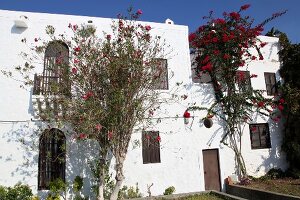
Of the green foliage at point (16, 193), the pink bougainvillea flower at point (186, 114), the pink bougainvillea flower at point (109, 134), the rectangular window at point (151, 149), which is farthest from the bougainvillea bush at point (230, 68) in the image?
the green foliage at point (16, 193)

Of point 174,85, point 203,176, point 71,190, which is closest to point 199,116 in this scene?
point 174,85

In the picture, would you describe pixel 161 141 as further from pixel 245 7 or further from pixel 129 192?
pixel 245 7

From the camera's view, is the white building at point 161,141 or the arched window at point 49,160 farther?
the arched window at point 49,160

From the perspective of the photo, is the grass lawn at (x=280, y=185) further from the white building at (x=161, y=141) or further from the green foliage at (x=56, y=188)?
the green foliage at (x=56, y=188)

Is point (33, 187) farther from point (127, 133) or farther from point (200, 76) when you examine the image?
point (200, 76)

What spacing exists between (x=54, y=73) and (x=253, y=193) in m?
9.11

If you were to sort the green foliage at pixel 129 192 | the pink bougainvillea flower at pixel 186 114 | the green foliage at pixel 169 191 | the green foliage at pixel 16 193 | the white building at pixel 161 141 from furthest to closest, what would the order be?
the pink bougainvillea flower at pixel 186 114 → the green foliage at pixel 169 191 → the green foliage at pixel 129 192 → the white building at pixel 161 141 → the green foliage at pixel 16 193

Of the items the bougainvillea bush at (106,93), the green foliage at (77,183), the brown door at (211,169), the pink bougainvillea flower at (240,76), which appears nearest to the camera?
the bougainvillea bush at (106,93)

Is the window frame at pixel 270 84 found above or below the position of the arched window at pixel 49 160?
above

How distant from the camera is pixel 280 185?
12172 mm

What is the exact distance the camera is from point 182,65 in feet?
42.8

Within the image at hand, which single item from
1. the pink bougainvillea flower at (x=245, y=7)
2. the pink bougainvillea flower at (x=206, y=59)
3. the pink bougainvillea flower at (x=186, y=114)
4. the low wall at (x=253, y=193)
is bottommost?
the low wall at (x=253, y=193)

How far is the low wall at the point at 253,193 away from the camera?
9.87m

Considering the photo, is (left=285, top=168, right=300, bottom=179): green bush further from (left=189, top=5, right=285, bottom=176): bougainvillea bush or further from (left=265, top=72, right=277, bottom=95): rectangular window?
(left=265, top=72, right=277, bottom=95): rectangular window
